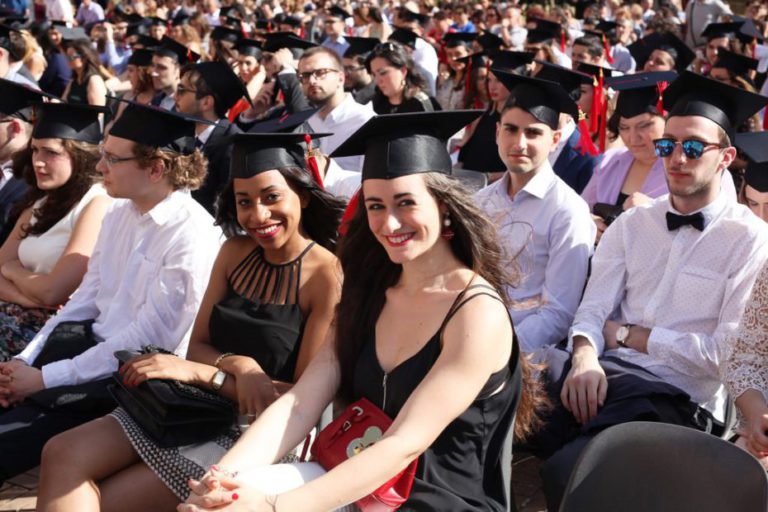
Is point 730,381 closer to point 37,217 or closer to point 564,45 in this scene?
point 37,217

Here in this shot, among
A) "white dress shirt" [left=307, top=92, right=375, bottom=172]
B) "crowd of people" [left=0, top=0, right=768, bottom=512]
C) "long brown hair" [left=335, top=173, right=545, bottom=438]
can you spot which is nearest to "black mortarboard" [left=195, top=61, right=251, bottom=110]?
"crowd of people" [left=0, top=0, right=768, bottom=512]

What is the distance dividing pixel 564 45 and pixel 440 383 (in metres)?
9.94

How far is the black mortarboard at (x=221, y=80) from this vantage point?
615 cm

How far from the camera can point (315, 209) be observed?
11.4ft

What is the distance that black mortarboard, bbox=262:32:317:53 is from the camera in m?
9.11

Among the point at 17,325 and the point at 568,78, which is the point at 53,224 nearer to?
the point at 17,325

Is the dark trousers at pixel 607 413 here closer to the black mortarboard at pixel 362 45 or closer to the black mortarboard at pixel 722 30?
the black mortarboard at pixel 362 45

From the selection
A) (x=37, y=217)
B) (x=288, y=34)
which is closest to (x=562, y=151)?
(x=37, y=217)

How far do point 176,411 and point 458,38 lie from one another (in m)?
8.37

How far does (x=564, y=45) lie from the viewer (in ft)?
38.0

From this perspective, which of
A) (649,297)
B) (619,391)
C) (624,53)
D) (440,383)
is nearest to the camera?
(440,383)

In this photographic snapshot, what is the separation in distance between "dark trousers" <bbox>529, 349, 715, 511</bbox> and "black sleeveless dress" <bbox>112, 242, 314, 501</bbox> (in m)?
0.95

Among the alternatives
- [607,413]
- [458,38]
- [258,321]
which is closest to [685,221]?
[607,413]

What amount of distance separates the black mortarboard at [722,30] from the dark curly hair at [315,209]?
677 cm
